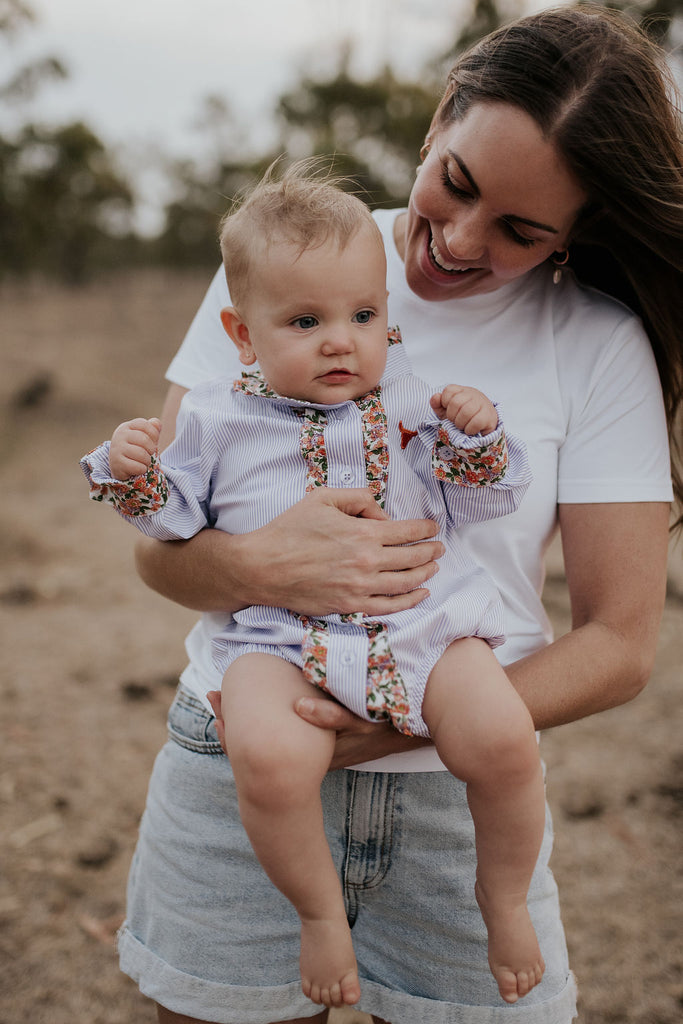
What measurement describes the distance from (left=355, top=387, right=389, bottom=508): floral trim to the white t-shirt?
0.59ft

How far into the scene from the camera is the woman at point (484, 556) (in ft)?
5.26

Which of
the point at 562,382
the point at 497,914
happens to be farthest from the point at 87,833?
the point at 562,382

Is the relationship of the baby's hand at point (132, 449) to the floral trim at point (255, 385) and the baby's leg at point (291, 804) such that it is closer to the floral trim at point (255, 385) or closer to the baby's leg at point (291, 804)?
the floral trim at point (255, 385)

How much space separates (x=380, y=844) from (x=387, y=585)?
50cm

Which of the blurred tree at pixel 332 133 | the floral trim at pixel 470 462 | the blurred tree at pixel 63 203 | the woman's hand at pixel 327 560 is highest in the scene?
the blurred tree at pixel 332 133

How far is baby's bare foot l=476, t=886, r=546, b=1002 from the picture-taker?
4.87 ft

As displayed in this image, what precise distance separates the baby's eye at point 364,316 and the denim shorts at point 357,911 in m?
0.80

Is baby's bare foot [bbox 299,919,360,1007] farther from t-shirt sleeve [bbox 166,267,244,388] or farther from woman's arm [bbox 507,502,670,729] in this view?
t-shirt sleeve [bbox 166,267,244,388]

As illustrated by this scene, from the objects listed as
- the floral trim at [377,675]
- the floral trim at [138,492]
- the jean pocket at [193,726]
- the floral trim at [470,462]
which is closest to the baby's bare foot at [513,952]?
the floral trim at [377,675]

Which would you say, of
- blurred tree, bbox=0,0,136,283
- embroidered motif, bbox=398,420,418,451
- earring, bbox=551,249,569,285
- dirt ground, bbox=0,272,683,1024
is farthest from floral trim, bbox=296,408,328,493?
blurred tree, bbox=0,0,136,283

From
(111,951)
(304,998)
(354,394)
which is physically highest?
(354,394)

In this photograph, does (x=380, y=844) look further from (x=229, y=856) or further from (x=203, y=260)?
(x=203, y=260)

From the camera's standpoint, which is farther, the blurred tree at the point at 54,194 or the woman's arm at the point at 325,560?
the blurred tree at the point at 54,194

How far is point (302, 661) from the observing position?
1509mm
